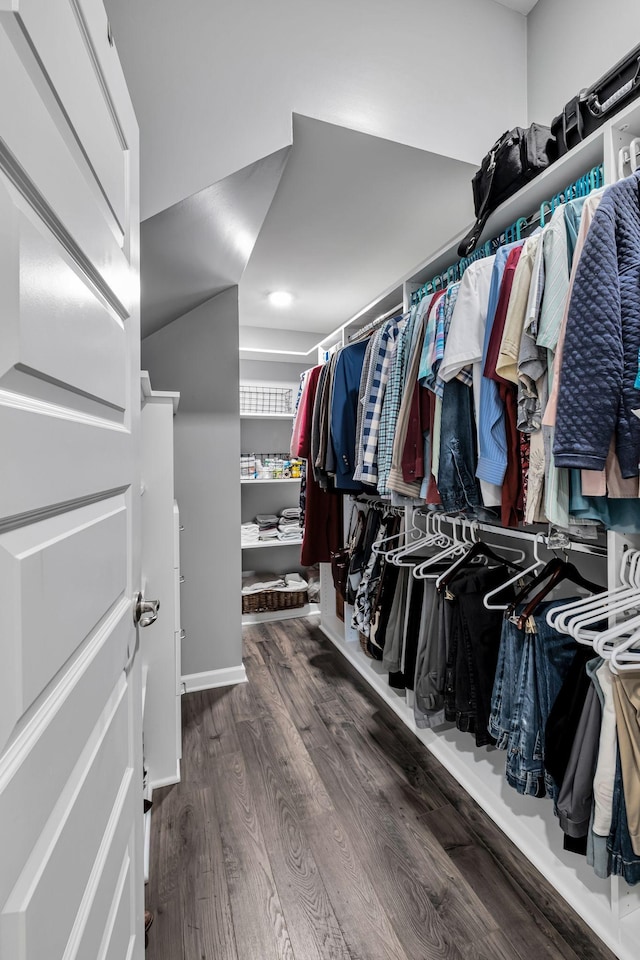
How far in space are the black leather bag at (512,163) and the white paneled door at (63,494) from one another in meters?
1.12

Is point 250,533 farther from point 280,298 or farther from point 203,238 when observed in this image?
point 203,238

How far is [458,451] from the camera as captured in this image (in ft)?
4.39

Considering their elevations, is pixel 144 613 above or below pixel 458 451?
below

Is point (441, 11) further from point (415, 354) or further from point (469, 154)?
point (415, 354)

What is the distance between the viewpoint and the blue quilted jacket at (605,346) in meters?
0.88

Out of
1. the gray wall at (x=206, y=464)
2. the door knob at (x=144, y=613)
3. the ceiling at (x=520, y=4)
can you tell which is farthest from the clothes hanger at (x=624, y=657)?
the ceiling at (x=520, y=4)

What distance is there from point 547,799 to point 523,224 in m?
1.84

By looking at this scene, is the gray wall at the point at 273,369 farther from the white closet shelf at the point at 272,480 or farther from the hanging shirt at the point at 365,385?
the hanging shirt at the point at 365,385

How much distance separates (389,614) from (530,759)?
2.76 feet

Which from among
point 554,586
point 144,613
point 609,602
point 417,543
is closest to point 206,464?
point 417,543

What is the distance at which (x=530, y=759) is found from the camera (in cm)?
116

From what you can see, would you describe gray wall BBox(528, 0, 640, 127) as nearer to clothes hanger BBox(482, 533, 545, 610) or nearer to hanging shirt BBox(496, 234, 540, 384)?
hanging shirt BBox(496, 234, 540, 384)

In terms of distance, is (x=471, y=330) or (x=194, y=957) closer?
(x=194, y=957)

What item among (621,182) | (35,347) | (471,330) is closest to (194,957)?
(35,347)
